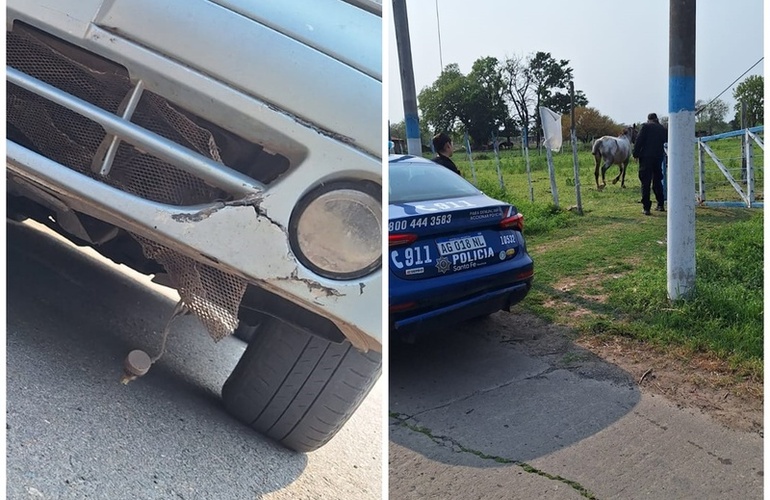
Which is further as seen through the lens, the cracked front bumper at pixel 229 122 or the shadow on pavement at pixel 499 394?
the shadow on pavement at pixel 499 394

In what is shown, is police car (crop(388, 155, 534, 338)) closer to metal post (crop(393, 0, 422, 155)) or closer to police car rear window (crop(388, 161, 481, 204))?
police car rear window (crop(388, 161, 481, 204))

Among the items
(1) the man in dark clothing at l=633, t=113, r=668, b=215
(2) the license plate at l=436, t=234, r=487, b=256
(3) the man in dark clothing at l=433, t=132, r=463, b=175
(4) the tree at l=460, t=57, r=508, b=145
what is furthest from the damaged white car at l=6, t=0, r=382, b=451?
(1) the man in dark clothing at l=633, t=113, r=668, b=215

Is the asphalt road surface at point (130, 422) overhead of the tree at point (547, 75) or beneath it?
beneath

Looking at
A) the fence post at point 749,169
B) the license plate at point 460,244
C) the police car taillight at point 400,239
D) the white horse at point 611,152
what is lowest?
the police car taillight at point 400,239

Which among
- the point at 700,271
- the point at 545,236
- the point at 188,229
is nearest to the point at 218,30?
the point at 188,229

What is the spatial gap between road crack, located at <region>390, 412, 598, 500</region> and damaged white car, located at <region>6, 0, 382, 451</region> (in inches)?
34.9

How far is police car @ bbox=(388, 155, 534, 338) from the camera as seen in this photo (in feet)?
8.09

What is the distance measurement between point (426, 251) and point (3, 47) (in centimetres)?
148

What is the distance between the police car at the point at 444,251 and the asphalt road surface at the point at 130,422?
629 mm

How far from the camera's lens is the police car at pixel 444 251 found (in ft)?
8.09

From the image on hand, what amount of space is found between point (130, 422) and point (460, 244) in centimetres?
138

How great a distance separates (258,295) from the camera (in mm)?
1601

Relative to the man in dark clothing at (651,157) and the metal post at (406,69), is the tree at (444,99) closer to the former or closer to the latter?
the metal post at (406,69)

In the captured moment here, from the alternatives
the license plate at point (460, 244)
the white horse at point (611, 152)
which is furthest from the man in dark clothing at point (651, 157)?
the license plate at point (460, 244)
